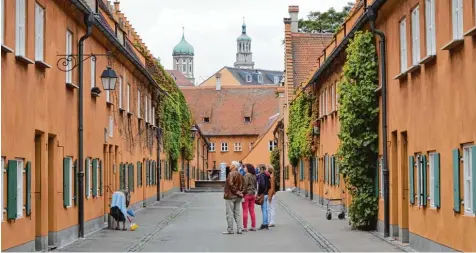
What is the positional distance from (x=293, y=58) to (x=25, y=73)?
163 feet

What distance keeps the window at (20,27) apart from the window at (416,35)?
24.3 feet

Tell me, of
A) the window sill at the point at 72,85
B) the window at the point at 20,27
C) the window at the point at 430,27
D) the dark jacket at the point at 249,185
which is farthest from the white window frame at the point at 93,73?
the window at the point at 430,27

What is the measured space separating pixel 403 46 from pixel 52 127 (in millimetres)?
7514

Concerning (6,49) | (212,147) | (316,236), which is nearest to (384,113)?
(316,236)

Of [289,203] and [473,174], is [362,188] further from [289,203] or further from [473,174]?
[289,203]

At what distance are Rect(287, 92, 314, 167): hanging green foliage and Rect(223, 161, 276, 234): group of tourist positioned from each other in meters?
17.8

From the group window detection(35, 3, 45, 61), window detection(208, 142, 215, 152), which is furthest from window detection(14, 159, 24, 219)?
window detection(208, 142, 215, 152)

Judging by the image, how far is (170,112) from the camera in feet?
167

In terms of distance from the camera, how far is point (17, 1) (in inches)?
670

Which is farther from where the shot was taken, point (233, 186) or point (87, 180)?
point (87, 180)

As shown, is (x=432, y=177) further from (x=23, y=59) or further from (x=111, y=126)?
(x=111, y=126)

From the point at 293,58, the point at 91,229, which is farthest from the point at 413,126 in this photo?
the point at 293,58

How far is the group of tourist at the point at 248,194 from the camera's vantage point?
25.5 metres

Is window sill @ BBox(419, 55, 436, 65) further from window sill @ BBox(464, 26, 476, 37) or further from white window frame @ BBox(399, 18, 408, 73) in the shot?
window sill @ BBox(464, 26, 476, 37)
